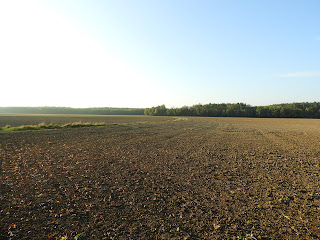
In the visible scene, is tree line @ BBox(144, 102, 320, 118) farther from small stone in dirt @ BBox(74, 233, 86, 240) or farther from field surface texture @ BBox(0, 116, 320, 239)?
small stone in dirt @ BBox(74, 233, 86, 240)

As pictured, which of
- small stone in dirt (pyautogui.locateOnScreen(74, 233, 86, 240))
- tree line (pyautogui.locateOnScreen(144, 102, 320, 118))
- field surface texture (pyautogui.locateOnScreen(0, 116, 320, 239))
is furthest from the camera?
tree line (pyautogui.locateOnScreen(144, 102, 320, 118))

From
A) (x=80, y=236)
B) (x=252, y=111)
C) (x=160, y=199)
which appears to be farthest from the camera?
(x=252, y=111)

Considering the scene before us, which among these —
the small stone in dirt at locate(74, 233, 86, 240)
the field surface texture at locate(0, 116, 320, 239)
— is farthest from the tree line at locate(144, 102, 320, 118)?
the small stone in dirt at locate(74, 233, 86, 240)

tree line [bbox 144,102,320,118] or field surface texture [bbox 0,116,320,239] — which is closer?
field surface texture [bbox 0,116,320,239]

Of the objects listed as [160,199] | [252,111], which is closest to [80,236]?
[160,199]

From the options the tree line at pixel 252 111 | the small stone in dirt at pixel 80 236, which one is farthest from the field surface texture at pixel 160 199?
the tree line at pixel 252 111

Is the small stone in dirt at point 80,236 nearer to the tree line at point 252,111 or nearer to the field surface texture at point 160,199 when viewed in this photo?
the field surface texture at point 160,199

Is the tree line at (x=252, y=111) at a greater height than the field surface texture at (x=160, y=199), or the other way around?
the tree line at (x=252, y=111)

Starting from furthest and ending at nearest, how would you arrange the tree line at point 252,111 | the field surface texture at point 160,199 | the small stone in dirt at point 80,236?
the tree line at point 252,111, the field surface texture at point 160,199, the small stone in dirt at point 80,236

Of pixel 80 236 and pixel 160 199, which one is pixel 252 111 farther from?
pixel 80 236

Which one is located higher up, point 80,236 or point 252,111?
point 252,111

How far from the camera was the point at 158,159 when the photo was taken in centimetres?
1523

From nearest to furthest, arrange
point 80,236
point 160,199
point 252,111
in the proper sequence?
point 80,236 < point 160,199 < point 252,111

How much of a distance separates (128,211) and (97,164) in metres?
7.30
